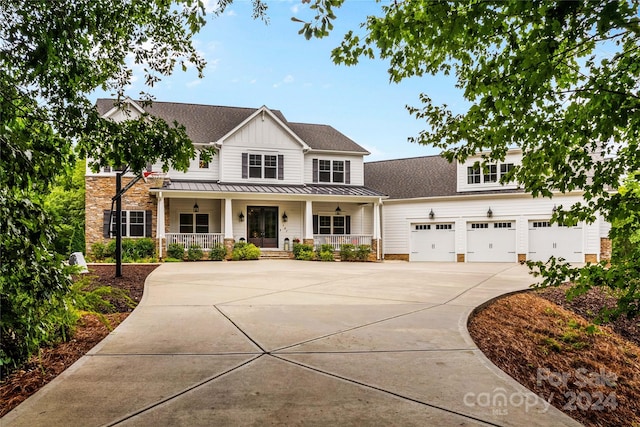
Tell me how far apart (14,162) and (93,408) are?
5.02ft

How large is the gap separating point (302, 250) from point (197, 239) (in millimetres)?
4991

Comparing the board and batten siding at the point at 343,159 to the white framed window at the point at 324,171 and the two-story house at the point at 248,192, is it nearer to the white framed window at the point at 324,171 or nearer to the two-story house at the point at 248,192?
the two-story house at the point at 248,192

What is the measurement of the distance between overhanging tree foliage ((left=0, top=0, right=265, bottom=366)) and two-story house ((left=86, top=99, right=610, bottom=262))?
1430 centimetres

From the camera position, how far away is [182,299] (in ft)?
20.9

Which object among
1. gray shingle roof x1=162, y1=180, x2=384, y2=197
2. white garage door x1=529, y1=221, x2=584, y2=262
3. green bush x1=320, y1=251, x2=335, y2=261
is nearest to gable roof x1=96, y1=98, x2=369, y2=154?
gray shingle roof x1=162, y1=180, x2=384, y2=197

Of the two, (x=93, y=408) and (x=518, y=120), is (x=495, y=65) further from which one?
(x=93, y=408)

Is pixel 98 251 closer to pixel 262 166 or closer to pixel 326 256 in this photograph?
pixel 262 166

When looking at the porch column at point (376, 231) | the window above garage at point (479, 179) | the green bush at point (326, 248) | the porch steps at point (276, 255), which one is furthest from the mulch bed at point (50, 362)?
the window above garage at point (479, 179)

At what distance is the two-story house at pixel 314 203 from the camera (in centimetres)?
1809

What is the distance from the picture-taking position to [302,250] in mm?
18672

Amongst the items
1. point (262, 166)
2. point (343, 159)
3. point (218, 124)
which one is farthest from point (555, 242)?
point (218, 124)

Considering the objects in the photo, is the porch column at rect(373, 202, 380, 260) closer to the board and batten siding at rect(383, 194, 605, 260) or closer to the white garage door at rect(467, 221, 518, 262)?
the board and batten siding at rect(383, 194, 605, 260)

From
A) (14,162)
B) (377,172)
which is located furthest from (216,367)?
(377,172)

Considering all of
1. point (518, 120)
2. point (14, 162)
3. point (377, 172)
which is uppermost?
point (377, 172)
